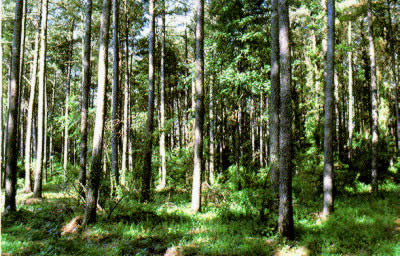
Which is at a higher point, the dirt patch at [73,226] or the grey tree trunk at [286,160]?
the grey tree trunk at [286,160]

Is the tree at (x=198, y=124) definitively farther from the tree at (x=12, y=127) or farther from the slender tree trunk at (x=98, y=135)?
the tree at (x=12, y=127)

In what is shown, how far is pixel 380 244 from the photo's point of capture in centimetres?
684

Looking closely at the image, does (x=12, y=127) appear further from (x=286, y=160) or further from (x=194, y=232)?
(x=286, y=160)

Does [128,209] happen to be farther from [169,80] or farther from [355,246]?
[169,80]

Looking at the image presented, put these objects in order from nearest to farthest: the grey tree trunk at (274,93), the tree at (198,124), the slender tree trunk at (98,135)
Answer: the slender tree trunk at (98,135)
the grey tree trunk at (274,93)
the tree at (198,124)

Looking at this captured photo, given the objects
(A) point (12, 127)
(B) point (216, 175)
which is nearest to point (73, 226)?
(A) point (12, 127)

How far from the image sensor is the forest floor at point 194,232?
6.52m

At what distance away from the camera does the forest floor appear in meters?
6.52

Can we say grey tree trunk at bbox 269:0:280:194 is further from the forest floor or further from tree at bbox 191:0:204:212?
tree at bbox 191:0:204:212

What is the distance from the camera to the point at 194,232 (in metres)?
7.83

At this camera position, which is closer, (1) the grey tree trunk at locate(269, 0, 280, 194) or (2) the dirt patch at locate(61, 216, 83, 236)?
(2) the dirt patch at locate(61, 216, 83, 236)

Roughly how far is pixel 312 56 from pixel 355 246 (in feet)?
35.4

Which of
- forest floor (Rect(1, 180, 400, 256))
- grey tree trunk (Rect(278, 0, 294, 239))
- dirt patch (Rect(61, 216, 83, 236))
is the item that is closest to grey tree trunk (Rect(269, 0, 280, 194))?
forest floor (Rect(1, 180, 400, 256))

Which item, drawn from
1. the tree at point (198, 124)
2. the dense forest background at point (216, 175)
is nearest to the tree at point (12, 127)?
the dense forest background at point (216, 175)
